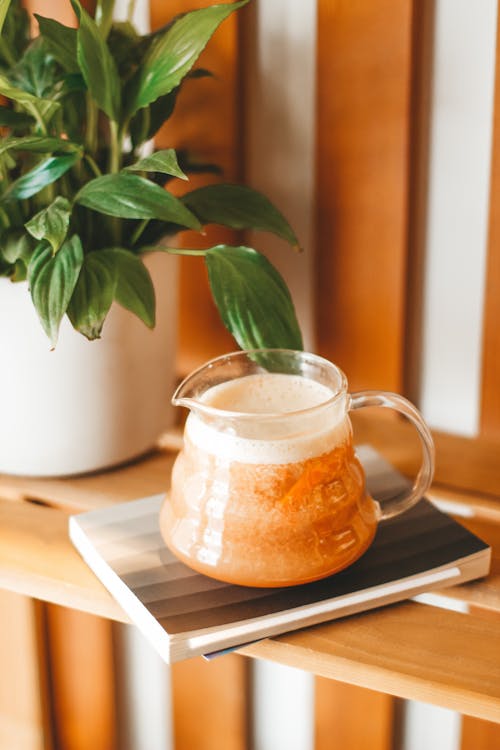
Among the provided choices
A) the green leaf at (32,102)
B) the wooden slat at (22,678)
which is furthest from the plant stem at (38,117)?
the wooden slat at (22,678)

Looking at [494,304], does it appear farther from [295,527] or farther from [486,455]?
[295,527]

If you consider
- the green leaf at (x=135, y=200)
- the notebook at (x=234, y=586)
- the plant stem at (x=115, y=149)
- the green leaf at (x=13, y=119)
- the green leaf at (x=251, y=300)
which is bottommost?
the notebook at (x=234, y=586)

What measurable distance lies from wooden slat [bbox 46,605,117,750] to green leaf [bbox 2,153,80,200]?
51cm

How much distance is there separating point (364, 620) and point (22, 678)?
0.52m

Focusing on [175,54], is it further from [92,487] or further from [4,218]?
[92,487]

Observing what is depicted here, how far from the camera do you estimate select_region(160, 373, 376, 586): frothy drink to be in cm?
58

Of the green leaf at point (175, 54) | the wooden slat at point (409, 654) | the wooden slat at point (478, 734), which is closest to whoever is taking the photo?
the wooden slat at point (409, 654)

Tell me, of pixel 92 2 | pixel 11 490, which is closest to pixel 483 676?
pixel 11 490

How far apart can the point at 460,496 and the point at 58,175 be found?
39 centimetres

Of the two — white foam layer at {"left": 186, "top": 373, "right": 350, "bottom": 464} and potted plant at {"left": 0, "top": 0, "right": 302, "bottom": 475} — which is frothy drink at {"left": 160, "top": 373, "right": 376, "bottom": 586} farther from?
potted plant at {"left": 0, "top": 0, "right": 302, "bottom": 475}

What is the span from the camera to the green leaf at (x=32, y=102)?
62 centimetres

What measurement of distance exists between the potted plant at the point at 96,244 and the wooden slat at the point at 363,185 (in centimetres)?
10

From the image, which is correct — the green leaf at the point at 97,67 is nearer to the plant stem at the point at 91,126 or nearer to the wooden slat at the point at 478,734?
the plant stem at the point at 91,126

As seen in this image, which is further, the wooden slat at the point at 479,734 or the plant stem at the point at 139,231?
the wooden slat at the point at 479,734
